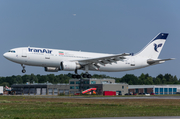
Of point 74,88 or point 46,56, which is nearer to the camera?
point 46,56

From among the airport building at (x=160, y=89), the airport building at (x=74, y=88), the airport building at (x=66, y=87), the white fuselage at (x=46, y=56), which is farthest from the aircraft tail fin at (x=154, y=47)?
the airport building at (x=160, y=89)

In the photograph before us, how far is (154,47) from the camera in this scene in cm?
6372

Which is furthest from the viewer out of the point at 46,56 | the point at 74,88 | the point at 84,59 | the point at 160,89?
the point at 160,89

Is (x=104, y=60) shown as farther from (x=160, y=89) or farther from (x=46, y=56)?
(x=160, y=89)

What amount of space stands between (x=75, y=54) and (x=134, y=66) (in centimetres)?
1447

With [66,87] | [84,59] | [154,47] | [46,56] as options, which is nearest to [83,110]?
[46,56]

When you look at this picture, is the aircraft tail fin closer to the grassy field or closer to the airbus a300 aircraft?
the airbus a300 aircraft

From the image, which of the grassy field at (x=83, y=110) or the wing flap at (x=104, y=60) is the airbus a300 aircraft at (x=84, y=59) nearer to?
the wing flap at (x=104, y=60)

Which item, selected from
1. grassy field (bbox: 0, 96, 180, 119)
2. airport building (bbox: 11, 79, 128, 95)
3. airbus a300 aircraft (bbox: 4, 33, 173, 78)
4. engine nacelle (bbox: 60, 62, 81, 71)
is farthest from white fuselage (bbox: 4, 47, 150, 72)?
airport building (bbox: 11, 79, 128, 95)

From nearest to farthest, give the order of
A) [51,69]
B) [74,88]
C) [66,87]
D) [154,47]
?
[51,69]
[154,47]
[74,88]
[66,87]

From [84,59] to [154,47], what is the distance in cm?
1879

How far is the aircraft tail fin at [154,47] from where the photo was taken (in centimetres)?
6272

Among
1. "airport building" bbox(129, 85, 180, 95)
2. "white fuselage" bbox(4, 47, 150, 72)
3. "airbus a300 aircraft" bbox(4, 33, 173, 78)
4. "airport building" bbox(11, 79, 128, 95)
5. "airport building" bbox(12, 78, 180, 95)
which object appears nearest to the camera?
"white fuselage" bbox(4, 47, 150, 72)

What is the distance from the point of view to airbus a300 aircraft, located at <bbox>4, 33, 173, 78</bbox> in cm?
4941
